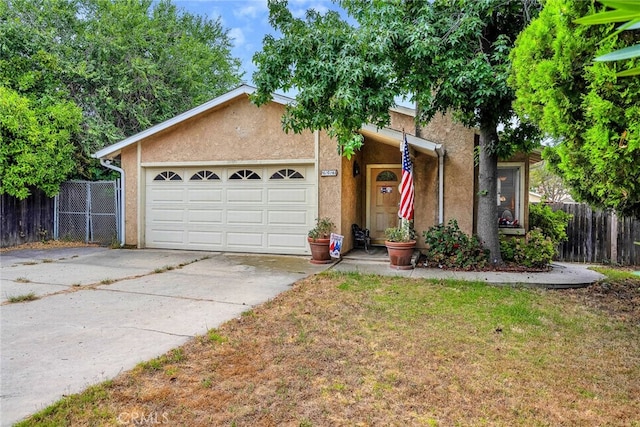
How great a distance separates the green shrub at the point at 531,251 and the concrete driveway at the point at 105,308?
4.19m

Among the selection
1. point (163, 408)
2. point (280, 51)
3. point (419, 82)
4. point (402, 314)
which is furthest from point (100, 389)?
point (419, 82)

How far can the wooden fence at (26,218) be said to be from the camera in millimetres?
10867

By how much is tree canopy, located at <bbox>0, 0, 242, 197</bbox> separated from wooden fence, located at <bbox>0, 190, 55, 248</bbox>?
91 centimetres

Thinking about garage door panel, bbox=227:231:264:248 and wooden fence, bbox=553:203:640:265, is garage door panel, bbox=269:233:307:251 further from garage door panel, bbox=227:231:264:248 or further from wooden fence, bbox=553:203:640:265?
wooden fence, bbox=553:203:640:265

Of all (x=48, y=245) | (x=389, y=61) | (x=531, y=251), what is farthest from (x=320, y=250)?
(x=48, y=245)

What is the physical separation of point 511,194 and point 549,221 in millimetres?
1125

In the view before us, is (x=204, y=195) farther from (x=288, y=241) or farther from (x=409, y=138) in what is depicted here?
(x=409, y=138)

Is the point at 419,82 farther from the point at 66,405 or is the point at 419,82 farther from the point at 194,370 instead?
the point at 66,405

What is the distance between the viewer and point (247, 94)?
9102 mm

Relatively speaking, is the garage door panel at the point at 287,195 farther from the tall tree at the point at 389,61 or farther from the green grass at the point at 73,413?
the green grass at the point at 73,413

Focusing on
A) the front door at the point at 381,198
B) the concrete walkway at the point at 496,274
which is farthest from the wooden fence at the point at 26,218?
the front door at the point at 381,198

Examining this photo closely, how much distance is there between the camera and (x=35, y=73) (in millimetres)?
11547

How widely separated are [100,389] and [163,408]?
611 millimetres

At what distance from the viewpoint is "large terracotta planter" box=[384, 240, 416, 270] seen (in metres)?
7.67
